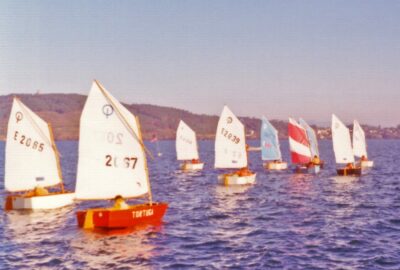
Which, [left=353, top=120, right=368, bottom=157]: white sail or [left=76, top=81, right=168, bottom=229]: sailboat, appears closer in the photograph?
[left=76, top=81, right=168, bottom=229]: sailboat

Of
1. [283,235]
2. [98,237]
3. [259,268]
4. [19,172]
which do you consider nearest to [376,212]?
[283,235]

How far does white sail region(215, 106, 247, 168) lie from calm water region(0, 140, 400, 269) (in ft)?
36.0

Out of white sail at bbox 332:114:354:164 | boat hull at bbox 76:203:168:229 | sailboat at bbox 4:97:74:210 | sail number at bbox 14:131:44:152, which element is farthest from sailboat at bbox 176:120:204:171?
boat hull at bbox 76:203:168:229

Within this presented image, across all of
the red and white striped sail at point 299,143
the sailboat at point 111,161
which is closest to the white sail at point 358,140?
the red and white striped sail at point 299,143

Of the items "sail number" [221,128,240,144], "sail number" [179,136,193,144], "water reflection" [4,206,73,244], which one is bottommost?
"water reflection" [4,206,73,244]

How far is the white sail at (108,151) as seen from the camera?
116ft

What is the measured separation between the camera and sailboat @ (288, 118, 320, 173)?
84.9m

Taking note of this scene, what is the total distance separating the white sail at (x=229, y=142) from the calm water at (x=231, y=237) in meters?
11.0

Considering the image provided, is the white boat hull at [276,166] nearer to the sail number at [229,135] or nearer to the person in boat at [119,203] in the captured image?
the sail number at [229,135]

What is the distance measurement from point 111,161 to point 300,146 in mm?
55002

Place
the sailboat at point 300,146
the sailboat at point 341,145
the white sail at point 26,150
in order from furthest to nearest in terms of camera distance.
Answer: the sailboat at point 300,146 < the sailboat at point 341,145 < the white sail at point 26,150

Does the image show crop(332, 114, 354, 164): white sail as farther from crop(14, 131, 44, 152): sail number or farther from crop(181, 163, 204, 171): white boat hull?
crop(14, 131, 44, 152): sail number

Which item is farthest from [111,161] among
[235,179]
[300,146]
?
[300,146]

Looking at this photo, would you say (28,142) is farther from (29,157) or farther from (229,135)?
(229,135)
